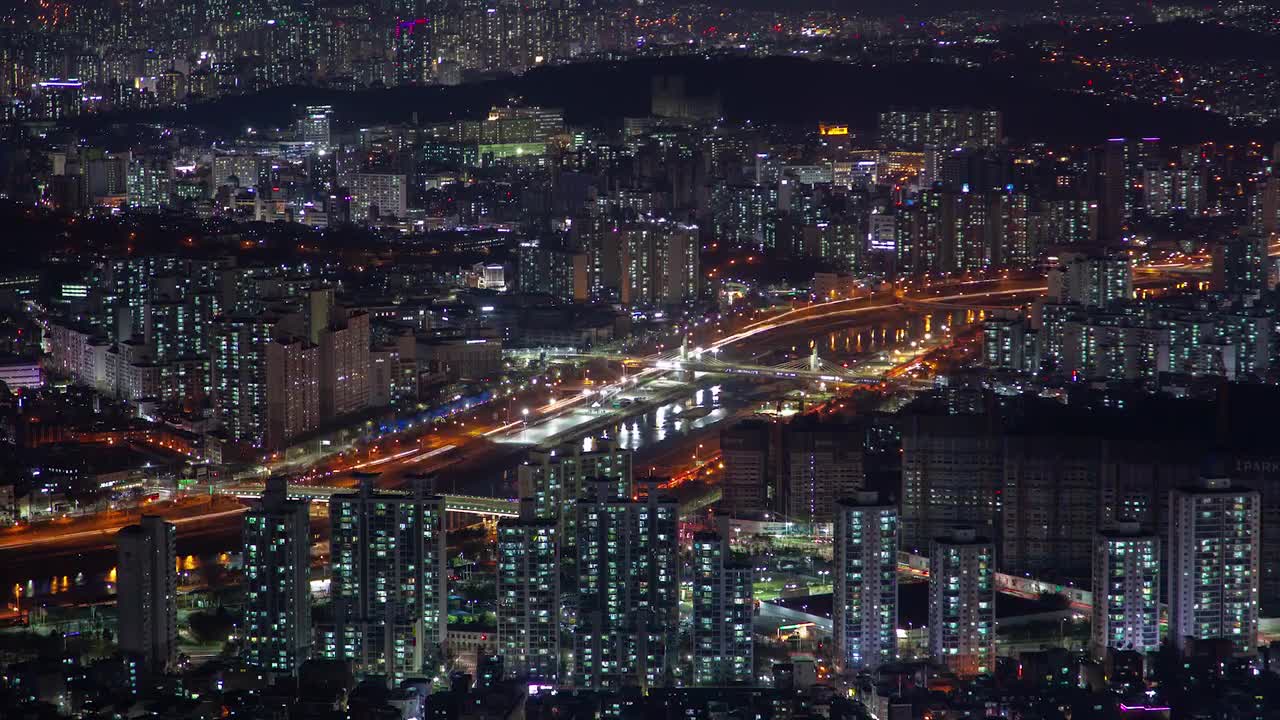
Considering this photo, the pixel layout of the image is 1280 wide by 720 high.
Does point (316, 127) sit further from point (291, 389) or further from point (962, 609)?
point (962, 609)

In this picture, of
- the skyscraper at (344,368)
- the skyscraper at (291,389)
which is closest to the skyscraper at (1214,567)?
the skyscraper at (291,389)

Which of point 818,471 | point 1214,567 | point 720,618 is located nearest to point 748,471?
point 818,471

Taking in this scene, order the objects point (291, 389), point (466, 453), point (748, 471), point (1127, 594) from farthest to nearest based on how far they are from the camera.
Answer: point (291, 389), point (466, 453), point (748, 471), point (1127, 594)

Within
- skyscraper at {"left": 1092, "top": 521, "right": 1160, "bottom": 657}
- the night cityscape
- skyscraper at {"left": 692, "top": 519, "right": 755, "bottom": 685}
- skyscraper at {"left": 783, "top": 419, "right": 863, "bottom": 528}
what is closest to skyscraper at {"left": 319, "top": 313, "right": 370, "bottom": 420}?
the night cityscape

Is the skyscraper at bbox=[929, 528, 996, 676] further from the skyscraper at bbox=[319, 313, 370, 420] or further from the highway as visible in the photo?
the skyscraper at bbox=[319, 313, 370, 420]

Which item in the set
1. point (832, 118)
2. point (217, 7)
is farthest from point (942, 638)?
point (217, 7)

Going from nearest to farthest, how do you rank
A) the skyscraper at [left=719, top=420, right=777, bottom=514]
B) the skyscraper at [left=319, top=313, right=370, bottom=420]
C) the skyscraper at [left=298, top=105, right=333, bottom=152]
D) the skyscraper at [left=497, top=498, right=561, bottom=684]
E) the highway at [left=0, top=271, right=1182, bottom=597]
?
1. the skyscraper at [left=497, top=498, right=561, bottom=684]
2. the highway at [left=0, top=271, right=1182, bottom=597]
3. the skyscraper at [left=719, top=420, right=777, bottom=514]
4. the skyscraper at [left=319, top=313, right=370, bottom=420]
5. the skyscraper at [left=298, top=105, right=333, bottom=152]
